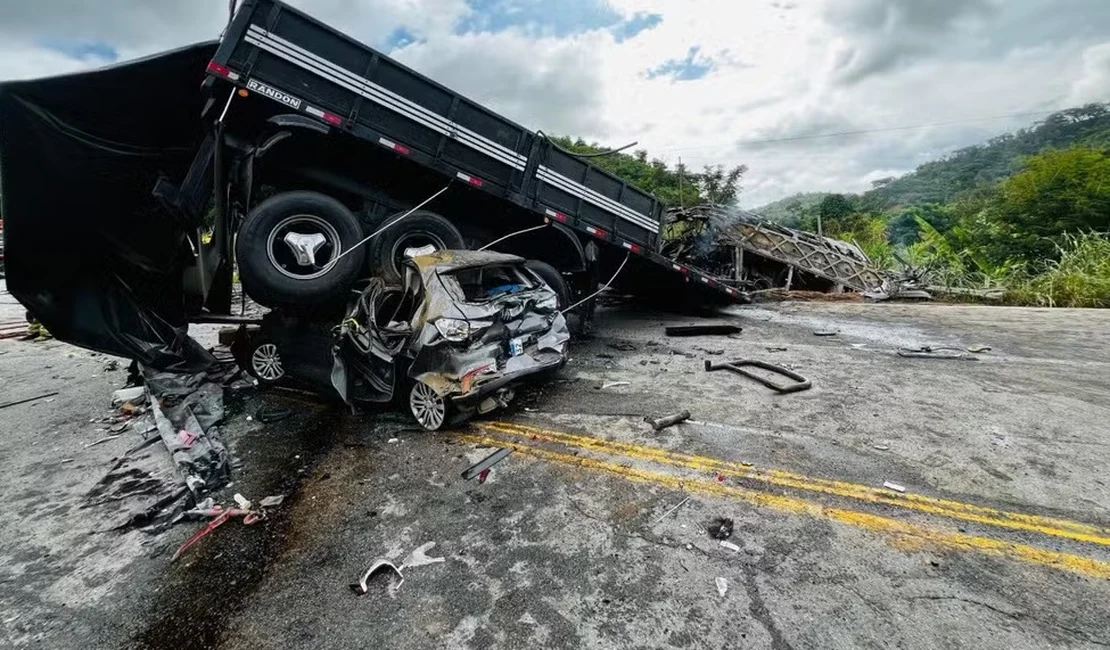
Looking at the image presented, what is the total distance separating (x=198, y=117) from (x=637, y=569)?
6288 millimetres

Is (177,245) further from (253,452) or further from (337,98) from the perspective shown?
(253,452)

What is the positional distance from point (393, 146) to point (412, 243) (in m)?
1.15

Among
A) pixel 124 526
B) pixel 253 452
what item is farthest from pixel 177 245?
pixel 124 526

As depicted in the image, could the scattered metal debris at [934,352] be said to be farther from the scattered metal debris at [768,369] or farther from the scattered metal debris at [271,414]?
A: the scattered metal debris at [271,414]

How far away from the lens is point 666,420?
403 centimetres

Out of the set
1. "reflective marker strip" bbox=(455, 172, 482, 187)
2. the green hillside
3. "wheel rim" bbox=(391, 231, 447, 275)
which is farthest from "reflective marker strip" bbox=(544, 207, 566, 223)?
the green hillside

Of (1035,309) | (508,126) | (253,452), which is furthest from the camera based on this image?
(1035,309)

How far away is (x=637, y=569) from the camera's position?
2.40 meters

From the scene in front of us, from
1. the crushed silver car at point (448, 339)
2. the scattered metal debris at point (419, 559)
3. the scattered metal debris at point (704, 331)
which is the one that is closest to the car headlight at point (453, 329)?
the crushed silver car at point (448, 339)

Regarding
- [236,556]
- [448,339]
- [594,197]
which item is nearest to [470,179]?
[594,197]

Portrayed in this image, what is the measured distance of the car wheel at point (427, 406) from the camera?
4.09m

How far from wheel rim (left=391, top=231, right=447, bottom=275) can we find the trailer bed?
2.66 ft

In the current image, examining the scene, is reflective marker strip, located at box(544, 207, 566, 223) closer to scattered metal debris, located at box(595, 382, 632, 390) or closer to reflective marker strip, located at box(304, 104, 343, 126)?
scattered metal debris, located at box(595, 382, 632, 390)

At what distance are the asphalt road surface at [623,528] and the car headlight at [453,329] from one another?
834 millimetres
